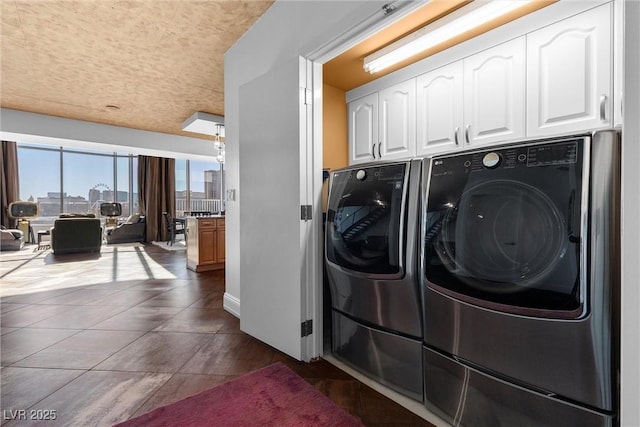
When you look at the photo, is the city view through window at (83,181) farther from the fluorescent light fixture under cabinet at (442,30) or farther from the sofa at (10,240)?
the fluorescent light fixture under cabinet at (442,30)

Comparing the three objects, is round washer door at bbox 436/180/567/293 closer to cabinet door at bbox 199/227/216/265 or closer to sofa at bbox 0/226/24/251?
cabinet door at bbox 199/227/216/265

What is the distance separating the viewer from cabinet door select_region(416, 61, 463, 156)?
83.0 inches

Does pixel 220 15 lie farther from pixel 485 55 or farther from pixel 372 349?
pixel 372 349

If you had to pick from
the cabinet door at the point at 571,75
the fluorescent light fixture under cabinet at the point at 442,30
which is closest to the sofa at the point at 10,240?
the fluorescent light fixture under cabinet at the point at 442,30

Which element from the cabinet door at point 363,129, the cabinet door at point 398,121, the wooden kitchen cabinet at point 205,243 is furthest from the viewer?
the wooden kitchen cabinet at point 205,243

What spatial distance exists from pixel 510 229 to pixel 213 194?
10.9 m

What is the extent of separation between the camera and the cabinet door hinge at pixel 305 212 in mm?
1897

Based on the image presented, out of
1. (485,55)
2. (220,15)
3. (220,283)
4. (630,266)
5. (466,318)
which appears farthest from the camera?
(220,283)

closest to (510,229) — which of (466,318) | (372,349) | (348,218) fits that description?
(466,318)

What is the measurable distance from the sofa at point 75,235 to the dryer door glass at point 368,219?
21.9 feet

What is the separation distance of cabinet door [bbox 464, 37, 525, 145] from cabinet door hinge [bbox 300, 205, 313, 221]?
3.99 ft

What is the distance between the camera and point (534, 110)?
1760 mm

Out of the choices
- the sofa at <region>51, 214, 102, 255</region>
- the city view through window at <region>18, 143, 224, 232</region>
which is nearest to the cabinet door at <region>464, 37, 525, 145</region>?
the sofa at <region>51, 214, 102, 255</region>

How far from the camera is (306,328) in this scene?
1932 mm
